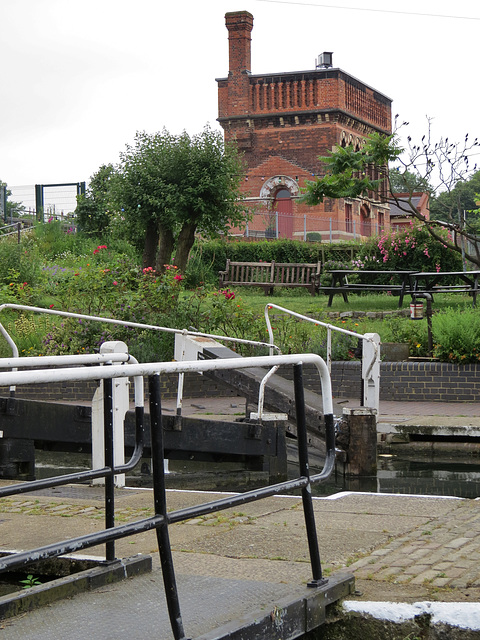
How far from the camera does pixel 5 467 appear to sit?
6.98m

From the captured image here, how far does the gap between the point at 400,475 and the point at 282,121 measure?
35.8 m

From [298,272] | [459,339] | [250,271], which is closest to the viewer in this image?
[459,339]

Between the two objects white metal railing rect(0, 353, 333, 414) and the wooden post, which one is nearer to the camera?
white metal railing rect(0, 353, 333, 414)

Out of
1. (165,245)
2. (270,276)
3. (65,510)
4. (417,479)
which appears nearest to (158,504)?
(65,510)

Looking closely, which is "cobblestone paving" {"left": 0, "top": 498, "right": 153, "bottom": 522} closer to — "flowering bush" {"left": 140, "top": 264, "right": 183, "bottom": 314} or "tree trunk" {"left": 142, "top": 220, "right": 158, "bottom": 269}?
"flowering bush" {"left": 140, "top": 264, "right": 183, "bottom": 314}

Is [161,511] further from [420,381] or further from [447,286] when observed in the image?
[447,286]

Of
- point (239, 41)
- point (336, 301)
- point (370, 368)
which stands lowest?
point (370, 368)

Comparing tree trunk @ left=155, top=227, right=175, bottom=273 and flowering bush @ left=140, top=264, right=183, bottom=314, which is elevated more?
tree trunk @ left=155, top=227, right=175, bottom=273

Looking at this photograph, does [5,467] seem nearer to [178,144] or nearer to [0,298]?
[0,298]

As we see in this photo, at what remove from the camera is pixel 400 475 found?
8773 mm

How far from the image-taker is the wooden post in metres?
8.59

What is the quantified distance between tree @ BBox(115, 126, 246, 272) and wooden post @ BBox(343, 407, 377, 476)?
1741 centimetres

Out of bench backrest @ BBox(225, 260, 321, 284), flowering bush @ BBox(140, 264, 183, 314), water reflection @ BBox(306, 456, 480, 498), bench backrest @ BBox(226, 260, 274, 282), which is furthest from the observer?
bench backrest @ BBox(226, 260, 274, 282)

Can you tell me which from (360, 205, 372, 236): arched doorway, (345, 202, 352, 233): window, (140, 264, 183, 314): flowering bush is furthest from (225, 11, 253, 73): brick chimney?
(140, 264, 183, 314): flowering bush
